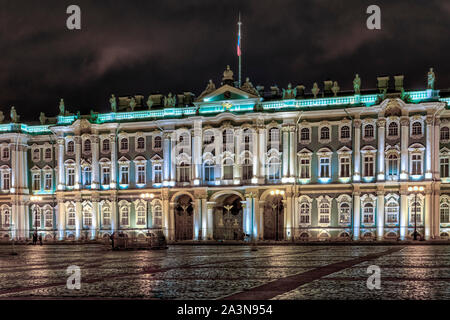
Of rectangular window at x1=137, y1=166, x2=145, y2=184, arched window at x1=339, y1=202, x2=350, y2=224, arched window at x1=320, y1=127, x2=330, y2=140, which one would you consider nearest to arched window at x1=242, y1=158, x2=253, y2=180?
arched window at x1=320, y1=127, x2=330, y2=140

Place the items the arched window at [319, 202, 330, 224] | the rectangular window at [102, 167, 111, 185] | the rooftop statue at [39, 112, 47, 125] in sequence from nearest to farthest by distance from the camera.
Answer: the arched window at [319, 202, 330, 224]
the rectangular window at [102, 167, 111, 185]
the rooftop statue at [39, 112, 47, 125]

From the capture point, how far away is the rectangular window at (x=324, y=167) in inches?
2247

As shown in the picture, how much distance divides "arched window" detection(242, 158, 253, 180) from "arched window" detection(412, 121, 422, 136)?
1556 centimetres

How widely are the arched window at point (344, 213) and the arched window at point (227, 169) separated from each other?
11118mm

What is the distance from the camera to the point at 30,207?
65875 millimetres

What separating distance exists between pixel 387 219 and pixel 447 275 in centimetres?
3531

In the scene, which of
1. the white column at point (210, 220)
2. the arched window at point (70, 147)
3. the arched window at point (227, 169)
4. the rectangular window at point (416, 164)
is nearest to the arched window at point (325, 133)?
the rectangular window at point (416, 164)

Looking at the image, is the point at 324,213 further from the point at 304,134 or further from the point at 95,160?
the point at 95,160

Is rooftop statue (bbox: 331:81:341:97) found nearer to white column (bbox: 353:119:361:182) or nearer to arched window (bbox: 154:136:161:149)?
white column (bbox: 353:119:361:182)

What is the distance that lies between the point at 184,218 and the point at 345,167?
1701 centimetres

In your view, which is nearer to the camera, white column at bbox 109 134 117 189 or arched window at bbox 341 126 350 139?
arched window at bbox 341 126 350 139

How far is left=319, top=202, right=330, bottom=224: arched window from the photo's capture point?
186ft

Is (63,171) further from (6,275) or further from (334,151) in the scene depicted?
(6,275)

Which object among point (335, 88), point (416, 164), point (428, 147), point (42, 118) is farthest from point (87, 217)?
point (428, 147)
